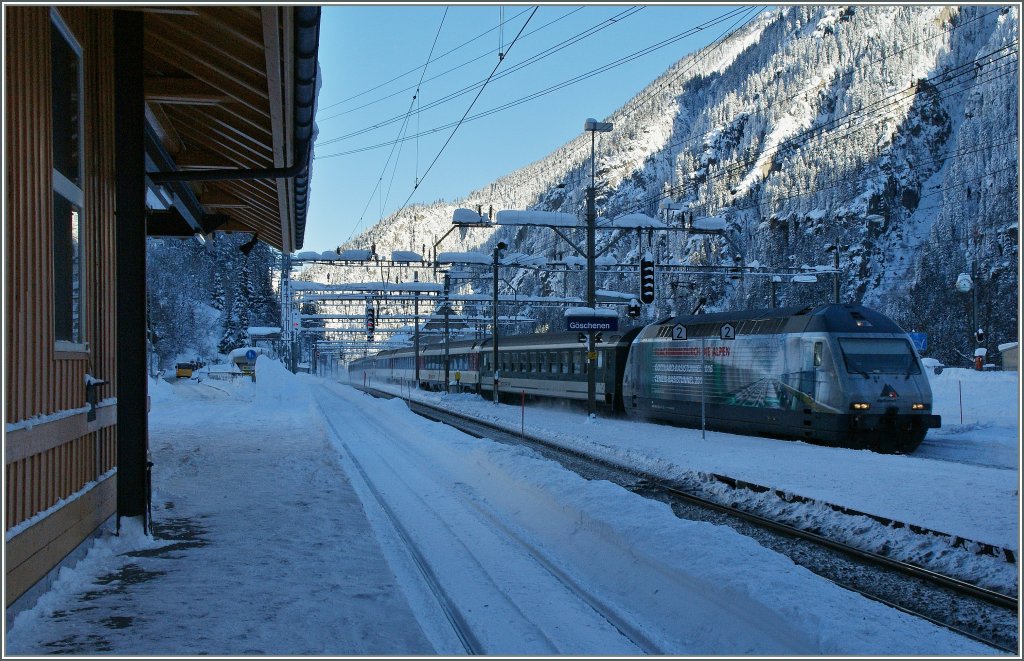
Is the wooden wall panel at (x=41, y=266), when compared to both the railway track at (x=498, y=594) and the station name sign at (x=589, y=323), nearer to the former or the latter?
the railway track at (x=498, y=594)

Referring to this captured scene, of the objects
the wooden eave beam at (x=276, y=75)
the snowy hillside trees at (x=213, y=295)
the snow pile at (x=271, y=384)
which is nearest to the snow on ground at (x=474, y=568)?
the wooden eave beam at (x=276, y=75)

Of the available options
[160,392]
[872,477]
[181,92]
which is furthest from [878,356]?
[160,392]

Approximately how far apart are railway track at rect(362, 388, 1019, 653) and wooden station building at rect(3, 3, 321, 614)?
6.70 m

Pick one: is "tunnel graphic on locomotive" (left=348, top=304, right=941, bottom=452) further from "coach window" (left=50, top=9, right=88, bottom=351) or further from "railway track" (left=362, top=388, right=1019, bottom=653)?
"coach window" (left=50, top=9, right=88, bottom=351)

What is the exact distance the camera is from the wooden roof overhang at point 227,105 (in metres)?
6.59

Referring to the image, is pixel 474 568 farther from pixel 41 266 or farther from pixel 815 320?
pixel 815 320

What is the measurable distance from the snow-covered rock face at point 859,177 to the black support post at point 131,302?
26.8 metres

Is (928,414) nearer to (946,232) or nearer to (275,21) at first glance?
(275,21)

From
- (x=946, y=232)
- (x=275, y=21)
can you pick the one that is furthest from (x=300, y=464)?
(x=946, y=232)

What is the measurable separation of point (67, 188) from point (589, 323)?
18.7 metres

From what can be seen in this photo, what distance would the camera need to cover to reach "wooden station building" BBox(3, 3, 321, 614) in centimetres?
557

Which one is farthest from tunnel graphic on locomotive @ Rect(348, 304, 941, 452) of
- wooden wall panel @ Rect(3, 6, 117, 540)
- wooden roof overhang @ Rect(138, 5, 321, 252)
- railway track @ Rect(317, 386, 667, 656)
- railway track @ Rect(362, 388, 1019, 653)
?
wooden wall panel @ Rect(3, 6, 117, 540)

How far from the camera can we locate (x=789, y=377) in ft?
59.6

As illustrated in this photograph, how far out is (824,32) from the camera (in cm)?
13375
